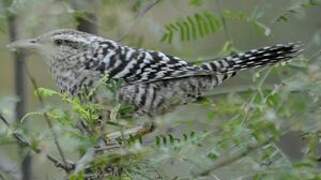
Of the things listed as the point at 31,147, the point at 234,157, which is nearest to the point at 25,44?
the point at 31,147

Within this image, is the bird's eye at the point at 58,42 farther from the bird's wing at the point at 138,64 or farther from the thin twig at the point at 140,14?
the thin twig at the point at 140,14

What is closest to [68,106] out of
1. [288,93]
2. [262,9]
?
[288,93]

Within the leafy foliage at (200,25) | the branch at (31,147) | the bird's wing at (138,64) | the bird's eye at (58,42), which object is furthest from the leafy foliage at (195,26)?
the branch at (31,147)

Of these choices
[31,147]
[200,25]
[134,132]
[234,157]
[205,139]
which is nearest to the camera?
[234,157]

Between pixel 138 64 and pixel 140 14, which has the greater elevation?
pixel 140 14

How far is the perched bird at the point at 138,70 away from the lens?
4.38 meters

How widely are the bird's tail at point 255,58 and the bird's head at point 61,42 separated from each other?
0.66 m

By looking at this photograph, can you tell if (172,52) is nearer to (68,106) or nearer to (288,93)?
(68,106)

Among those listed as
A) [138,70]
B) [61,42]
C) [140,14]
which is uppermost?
[140,14]

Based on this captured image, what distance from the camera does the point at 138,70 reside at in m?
4.50

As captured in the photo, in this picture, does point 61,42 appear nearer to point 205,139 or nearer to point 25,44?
point 25,44

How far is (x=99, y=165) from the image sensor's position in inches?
92.3

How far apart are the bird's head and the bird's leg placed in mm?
934

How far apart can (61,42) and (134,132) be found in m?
1.85
